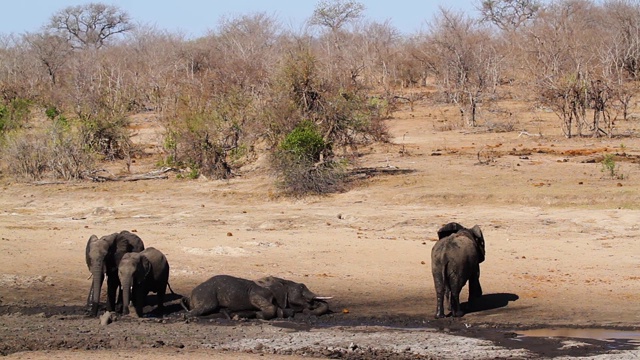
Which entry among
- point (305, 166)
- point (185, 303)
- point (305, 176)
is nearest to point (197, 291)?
point (185, 303)

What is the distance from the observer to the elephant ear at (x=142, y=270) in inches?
412

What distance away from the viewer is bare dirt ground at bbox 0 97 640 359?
370 inches

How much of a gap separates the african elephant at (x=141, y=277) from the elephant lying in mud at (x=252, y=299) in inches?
15.9

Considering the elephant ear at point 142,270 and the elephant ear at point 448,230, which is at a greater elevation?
the elephant ear at point 448,230

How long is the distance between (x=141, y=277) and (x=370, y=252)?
4270 millimetres

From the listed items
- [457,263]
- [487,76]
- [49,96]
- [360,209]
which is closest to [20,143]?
[360,209]

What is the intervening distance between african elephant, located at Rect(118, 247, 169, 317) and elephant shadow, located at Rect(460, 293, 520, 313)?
3.36 metres

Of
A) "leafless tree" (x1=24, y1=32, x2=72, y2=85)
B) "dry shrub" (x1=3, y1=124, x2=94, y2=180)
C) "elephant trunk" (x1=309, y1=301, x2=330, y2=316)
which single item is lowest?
"elephant trunk" (x1=309, y1=301, x2=330, y2=316)

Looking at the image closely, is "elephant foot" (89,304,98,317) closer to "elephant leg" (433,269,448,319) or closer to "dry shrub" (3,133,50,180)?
"elephant leg" (433,269,448,319)

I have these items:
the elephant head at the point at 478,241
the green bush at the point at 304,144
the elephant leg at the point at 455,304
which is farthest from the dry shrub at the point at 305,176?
the elephant leg at the point at 455,304

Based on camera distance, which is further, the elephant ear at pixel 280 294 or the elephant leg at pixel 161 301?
the elephant leg at pixel 161 301

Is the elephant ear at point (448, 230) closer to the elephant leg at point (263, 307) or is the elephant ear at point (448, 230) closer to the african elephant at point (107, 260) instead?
the elephant leg at point (263, 307)

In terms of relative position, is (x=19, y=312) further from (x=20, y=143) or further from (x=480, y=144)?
(x=480, y=144)

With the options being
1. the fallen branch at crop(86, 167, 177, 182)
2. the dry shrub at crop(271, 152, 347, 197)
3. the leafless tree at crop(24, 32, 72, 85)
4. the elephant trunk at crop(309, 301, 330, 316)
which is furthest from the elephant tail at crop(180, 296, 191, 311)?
the leafless tree at crop(24, 32, 72, 85)
